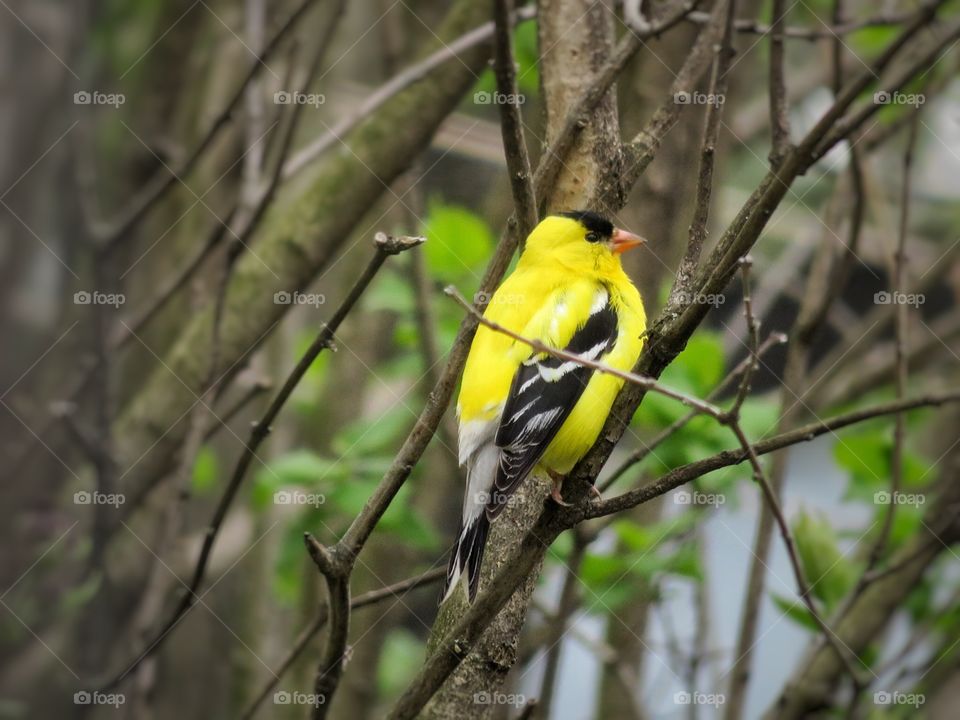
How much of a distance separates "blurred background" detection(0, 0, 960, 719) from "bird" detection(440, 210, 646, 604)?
0.90 ft

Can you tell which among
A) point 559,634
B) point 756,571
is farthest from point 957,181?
point 559,634

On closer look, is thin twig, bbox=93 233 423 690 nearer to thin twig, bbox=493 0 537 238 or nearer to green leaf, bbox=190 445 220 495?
thin twig, bbox=493 0 537 238

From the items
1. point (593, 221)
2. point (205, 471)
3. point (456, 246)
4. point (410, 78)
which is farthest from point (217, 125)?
point (205, 471)

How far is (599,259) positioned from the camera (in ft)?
8.80

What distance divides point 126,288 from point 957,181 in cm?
463

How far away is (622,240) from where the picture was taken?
260 centimetres

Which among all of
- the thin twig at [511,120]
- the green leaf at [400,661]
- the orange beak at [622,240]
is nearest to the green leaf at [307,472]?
the orange beak at [622,240]

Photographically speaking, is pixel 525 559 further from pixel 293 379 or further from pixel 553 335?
pixel 553 335

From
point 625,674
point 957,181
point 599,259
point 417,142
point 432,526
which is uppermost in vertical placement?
point 957,181

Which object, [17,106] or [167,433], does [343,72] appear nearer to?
[17,106]

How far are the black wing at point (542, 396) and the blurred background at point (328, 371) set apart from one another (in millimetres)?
303

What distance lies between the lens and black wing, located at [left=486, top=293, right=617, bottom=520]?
2.29 metres

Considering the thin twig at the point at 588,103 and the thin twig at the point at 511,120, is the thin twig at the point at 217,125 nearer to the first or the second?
the thin twig at the point at 588,103

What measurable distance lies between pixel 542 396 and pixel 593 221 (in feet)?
1.40
